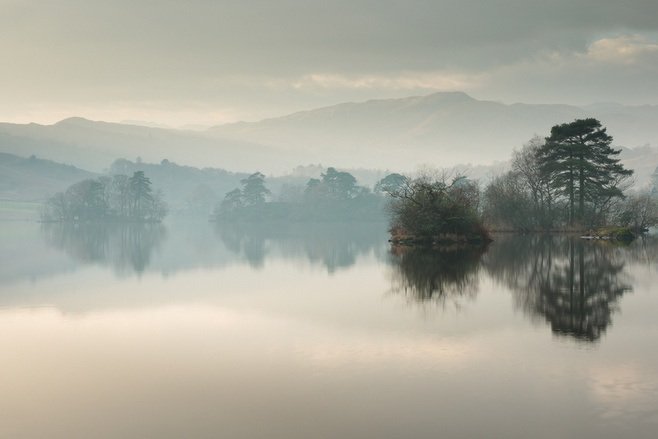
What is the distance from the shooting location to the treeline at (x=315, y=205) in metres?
160

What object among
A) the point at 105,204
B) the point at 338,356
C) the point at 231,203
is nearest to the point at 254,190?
the point at 231,203

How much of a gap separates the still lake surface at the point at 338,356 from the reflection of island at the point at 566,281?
122mm

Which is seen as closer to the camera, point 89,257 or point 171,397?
point 171,397

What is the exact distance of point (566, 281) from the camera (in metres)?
28.3

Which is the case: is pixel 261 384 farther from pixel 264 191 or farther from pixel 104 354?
pixel 264 191

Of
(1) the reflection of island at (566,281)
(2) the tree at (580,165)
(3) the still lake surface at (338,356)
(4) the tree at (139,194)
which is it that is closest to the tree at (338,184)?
(4) the tree at (139,194)

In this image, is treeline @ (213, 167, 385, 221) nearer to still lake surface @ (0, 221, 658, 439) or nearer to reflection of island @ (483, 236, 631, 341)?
reflection of island @ (483, 236, 631, 341)

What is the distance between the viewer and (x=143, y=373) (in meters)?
14.3

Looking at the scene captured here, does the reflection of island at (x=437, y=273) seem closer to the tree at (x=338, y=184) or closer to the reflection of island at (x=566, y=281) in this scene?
the reflection of island at (x=566, y=281)

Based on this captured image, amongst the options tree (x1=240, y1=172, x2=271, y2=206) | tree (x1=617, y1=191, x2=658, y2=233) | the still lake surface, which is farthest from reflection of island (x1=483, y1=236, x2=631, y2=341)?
tree (x1=240, y1=172, x2=271, y2=206)

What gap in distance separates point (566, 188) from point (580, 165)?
2662 mm

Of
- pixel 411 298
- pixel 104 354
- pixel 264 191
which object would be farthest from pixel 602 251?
pixel 264 191

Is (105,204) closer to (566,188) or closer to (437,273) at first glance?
(566,188)

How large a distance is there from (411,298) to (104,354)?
1113cm
